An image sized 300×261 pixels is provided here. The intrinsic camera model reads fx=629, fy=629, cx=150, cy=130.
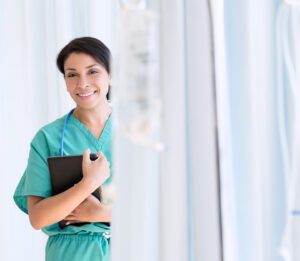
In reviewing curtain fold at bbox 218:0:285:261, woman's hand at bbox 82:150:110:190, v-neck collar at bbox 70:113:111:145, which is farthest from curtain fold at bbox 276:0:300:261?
v-neck collar at bbox 70:113:111:145

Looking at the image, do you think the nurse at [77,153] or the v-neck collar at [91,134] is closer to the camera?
the nurse at [77,153]

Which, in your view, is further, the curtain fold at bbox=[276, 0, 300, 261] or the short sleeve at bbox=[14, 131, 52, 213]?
the short sleeve at bbox=[14, 131, 52, 213]

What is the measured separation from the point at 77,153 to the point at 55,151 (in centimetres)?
6

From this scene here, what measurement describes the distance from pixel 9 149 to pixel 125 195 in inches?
58.0

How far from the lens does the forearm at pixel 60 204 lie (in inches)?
54.2

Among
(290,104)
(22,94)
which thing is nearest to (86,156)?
(290,104)

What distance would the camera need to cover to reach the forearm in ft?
4.52

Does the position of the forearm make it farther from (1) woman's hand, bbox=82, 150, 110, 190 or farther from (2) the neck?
(2) the neck

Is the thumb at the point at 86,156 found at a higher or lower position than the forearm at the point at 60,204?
higher

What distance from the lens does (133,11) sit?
0.77m

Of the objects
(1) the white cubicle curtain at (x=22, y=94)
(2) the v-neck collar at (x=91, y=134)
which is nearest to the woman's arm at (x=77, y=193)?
(2) the v-neck collar at (x=91, y=134)

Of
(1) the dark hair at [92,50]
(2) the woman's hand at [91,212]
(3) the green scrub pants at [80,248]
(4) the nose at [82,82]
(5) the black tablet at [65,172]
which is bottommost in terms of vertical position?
(3) the green scrub pants at [80,248]

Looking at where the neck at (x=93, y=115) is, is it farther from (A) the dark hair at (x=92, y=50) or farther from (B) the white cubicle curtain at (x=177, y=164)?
(B) the white cubicle curtain at (x=177, y=164)

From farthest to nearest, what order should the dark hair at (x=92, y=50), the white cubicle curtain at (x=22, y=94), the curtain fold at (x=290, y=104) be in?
the white cubicle curtain at (x=22, y=94) < the dark hair at (x=92, y=50) < the curtain fold at (x=290, y=104)
